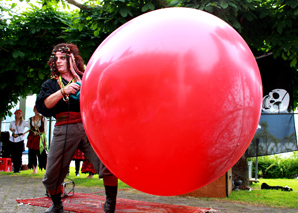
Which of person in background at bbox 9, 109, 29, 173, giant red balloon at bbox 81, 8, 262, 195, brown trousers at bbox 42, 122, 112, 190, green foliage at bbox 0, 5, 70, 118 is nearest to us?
Answer: giant red balloon at bbox 81, 8, 262, 195

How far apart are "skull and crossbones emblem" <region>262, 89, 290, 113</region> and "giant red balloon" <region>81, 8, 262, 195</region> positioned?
5.66 m

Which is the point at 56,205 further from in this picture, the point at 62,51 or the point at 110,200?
the point at 62,51

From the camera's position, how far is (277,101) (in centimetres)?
700

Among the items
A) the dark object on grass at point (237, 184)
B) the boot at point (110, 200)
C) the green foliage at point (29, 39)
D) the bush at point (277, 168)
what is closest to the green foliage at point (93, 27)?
the green foliage at point (29, 39)

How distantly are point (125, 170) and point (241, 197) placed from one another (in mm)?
4385

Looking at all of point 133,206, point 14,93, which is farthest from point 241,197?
point 14,93

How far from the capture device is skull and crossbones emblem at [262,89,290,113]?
7.00 meters

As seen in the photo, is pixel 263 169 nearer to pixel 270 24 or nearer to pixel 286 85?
pixel 286 85

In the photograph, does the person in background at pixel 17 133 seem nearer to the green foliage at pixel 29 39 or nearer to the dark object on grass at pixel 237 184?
the green foliage at pixel 29 39

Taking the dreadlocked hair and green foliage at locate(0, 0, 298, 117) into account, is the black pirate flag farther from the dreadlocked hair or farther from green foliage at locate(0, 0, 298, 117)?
the dreadlocked hair

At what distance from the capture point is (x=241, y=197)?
5.51 m

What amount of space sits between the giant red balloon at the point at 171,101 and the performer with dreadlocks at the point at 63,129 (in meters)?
1.66

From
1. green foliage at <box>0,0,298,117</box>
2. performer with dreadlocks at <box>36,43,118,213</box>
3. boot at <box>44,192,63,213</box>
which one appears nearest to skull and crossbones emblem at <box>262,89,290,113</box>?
green foliage at <box>0,0,298,117</box>

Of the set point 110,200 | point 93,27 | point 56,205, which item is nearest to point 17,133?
point 93,27
